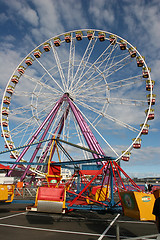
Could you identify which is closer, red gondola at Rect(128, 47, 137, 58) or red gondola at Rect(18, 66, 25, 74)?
red gondola at Rect(128, 47, 137, 58)

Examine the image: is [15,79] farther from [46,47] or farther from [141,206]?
[141,206]

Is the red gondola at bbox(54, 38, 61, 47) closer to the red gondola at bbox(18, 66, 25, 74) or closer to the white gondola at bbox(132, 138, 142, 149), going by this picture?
the red gondola at bbox(18, 66, 25, 74)

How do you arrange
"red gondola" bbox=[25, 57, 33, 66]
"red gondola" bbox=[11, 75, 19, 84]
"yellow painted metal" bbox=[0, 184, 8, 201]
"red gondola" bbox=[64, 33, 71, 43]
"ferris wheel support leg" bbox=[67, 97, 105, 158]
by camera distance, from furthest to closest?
"red gondola" bbox=[25, 57, 33, 66] → "red gondola" bbox=[64, 33, 71, 43] → "red gondola" bbox=[11, 75, 19, 84] → "ferris wheel support leg" bbox=[67, 97, 105, 158] → "yellow painted metal" bbox=[0, 184, 8, 201]

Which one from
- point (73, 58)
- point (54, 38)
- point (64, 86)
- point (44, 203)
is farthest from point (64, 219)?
point (54, 38)

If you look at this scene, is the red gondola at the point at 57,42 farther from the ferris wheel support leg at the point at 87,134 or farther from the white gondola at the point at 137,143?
the white gondola at the point at 137,143

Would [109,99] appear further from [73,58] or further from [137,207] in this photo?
[137,207]

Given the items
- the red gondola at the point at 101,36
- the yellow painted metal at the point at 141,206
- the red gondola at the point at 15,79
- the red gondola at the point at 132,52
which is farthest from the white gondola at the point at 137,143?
the red gondola at the point at 15,79

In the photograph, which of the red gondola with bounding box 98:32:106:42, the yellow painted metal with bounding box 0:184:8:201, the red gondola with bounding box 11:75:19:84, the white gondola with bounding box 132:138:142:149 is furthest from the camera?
the red gondola with bounding box 11:75:19:84

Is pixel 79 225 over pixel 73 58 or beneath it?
beneath

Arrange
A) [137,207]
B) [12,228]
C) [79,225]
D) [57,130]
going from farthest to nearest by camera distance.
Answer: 1. [57,130]
2. [79,225]
3. [12,228]
4. [137,207]

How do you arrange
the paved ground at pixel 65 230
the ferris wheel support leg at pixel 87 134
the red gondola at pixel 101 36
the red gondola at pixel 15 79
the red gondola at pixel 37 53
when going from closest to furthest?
the paved ground at pixel 65 230 → the ferris wheel support leg at pixel 87 134 → the red gondola at pixel 101 36 → the red gondola at pixel 15 79 → the red gondola at pixel 37 53

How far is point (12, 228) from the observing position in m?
6.82

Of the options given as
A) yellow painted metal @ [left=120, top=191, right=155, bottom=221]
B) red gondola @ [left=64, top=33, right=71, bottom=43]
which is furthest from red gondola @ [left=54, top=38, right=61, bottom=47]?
yellow painted metal @ [left=120, top=191, right=155, bottom=221]

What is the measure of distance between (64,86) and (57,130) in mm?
6435
